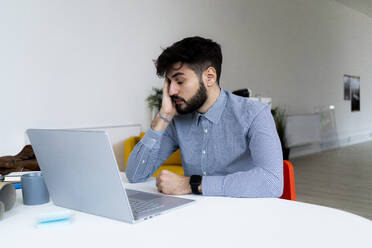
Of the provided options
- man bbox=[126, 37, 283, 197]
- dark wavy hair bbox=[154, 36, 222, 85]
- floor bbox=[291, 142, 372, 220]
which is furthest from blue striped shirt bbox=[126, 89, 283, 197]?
floor bbox=[291, 142, 372, 220]

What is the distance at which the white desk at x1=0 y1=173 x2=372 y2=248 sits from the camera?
82cm

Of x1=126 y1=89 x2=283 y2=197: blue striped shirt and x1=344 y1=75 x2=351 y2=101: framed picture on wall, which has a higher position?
x1=344 y1=75 x2=351 y2=101: framed picture on wall

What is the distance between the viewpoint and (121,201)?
94 cm

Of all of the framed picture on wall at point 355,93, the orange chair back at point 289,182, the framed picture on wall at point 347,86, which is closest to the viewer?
the orange chair back at point 289,182

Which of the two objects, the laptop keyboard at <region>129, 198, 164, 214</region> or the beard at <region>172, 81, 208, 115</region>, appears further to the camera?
the beard at <region>172, 81, 208, 115</region>

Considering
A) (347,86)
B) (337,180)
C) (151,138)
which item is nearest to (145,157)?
(151,138)

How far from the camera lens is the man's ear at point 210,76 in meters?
1.69

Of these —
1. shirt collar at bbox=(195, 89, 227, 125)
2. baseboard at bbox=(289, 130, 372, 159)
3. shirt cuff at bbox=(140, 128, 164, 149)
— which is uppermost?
shirt collar at bbox=(195, 89, 227, 125)

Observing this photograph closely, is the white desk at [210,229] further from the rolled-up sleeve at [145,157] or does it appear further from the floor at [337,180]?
the floor at [337,180]

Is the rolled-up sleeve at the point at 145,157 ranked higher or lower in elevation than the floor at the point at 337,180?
higher

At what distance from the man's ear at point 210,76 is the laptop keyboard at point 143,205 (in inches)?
28.3

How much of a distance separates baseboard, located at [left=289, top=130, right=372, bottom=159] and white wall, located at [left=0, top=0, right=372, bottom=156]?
0.94 meters

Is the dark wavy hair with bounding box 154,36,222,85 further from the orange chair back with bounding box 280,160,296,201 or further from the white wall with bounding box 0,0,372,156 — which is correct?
the white wall with bounding box 0,0,372,156

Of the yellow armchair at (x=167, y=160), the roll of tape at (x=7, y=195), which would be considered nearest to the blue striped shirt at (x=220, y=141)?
the roll of tape at (x=7, y=195)
